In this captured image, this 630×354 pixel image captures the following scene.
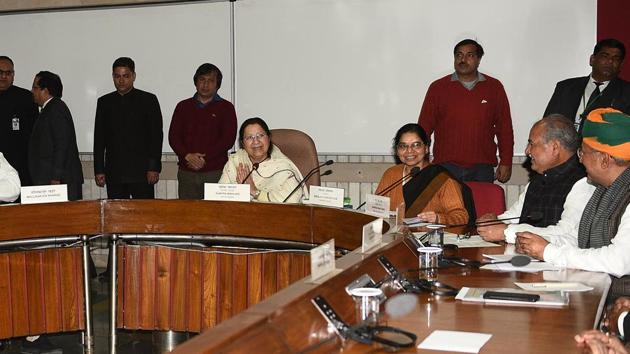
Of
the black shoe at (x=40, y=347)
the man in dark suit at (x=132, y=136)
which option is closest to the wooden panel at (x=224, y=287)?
the black shoe at (x=40, y=347)

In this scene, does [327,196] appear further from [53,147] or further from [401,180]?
Answer: [53,147]

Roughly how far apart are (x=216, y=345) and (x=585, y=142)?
5.88 feet

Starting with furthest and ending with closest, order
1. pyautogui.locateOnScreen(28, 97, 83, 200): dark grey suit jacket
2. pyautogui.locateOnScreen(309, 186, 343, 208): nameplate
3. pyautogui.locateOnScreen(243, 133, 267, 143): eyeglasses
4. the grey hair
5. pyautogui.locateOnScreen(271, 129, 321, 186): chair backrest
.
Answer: pyautogui.locateOnScreen(28, 97, 83, 200): dark grey suit jacket → pyautogui.locateOnScreen(271, 129, 321, 186): chair backrest → pyautogui.locateOnScreen(243, 133, 267, 143): eyeglasses → pyautogui.locateOnScreen(309, 186, 343, 208): nameplate → the grey hair

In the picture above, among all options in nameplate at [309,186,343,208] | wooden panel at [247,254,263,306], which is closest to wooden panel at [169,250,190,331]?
wooden panel at [247,254,263,306]

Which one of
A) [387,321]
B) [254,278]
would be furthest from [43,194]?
[387,321]

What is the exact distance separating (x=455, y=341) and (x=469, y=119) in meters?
3.43

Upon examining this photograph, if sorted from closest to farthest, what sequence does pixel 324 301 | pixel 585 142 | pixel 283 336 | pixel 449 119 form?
pixel 283 336
pixel 324 301
pixel 585 142
pixel 449 119

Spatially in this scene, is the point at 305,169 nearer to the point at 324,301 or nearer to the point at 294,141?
the point at 294,141

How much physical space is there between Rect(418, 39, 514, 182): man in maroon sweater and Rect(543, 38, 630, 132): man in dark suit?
0.35 meters

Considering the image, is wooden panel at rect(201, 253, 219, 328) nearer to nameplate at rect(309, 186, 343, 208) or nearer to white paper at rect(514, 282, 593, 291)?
nameplate at rect(309, 186, 343, 208)

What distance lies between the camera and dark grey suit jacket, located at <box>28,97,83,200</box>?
5.58 meters

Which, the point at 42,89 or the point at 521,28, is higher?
the point at 521,28

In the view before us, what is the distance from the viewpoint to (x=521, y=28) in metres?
5.50

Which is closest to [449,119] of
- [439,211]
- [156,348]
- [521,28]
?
[521,28]
